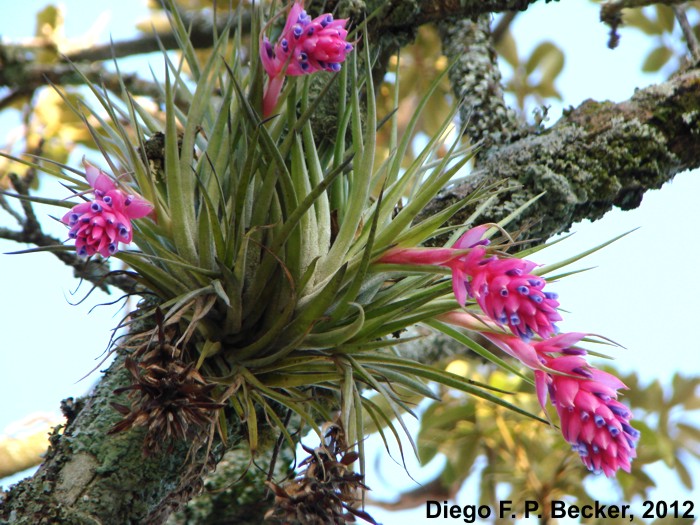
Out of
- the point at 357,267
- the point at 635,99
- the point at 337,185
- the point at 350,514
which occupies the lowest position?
the point at 350,514

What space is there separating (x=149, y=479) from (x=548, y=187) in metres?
1.11

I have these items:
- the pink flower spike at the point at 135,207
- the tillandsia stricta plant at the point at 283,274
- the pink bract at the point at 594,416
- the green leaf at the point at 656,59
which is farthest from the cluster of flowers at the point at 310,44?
the green leaf at the point at 656,59

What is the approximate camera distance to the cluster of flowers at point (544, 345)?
1109 millimetres

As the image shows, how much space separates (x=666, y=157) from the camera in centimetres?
190

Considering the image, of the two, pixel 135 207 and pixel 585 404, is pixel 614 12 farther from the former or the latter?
pixel 135 207

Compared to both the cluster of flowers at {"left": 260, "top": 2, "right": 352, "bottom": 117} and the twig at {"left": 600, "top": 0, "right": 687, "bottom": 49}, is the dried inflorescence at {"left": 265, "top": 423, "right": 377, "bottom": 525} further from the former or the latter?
the twig at {"left": 600, "top": 0, "right": 687, "bottom": 49}

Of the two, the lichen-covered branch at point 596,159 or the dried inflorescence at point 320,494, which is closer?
the dried inflorescence at point 320,494

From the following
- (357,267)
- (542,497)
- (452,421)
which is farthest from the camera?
(452,421)

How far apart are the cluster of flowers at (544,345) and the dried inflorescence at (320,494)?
34cm

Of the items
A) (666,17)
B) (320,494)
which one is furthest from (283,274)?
(666,17)

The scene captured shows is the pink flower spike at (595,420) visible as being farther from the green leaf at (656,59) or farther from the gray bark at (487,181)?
the green leaf at (656,59)

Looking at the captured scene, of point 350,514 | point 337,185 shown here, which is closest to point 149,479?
point 350,514

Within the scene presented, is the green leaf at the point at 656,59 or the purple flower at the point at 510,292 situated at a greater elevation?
the green leaf at the point at 656,59

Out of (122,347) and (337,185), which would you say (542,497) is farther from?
(122,347)
